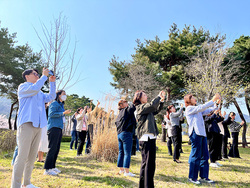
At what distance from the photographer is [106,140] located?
4840 mm

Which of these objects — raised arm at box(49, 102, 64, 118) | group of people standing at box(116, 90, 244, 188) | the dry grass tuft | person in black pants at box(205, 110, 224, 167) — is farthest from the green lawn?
the dry grass tuft

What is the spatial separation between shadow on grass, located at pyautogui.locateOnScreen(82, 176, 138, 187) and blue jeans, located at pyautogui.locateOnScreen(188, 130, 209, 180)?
1.06 meters

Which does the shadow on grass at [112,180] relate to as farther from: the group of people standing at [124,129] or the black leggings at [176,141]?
the black leggings at [176,141]

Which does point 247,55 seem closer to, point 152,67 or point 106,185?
point 152,67

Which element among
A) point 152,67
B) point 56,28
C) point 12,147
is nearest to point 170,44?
point 152,67

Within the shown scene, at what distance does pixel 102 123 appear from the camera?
16.6ft

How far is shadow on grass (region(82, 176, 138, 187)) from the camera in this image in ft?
10.1

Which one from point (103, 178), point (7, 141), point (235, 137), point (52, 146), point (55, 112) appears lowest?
point (103, 178)

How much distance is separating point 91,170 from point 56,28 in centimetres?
460

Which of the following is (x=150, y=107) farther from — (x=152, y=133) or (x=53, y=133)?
(x=53, y=133)

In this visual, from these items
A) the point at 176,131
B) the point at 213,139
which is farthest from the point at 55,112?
the point at 213,139

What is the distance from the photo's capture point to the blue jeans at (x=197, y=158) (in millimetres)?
3252

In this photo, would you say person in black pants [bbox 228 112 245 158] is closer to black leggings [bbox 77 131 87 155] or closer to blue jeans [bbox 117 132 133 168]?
blue jeans [bbox 117 132 133 168]

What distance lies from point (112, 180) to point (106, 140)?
161cm
